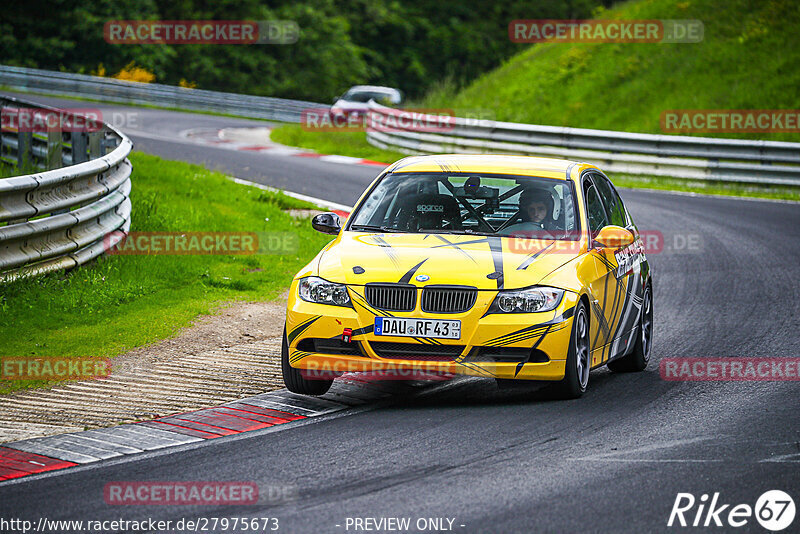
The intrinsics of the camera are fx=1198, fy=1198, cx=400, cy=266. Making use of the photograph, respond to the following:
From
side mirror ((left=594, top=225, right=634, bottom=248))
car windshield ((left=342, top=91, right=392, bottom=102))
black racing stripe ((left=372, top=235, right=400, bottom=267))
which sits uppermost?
car windshield ((left=342, top=91, right=392, bottom=102))

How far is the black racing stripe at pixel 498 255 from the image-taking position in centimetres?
795

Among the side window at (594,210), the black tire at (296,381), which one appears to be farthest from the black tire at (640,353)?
the black tire at (296,381)

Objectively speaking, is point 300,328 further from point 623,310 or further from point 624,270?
point 624,270

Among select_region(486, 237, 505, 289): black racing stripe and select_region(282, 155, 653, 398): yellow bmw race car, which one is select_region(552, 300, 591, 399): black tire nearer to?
select_region(282, 155, 653, 398): yellow bmw race car

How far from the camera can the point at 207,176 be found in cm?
1884

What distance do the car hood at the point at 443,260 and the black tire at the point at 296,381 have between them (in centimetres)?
61

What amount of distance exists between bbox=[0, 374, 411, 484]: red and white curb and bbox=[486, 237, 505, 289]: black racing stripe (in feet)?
4.19

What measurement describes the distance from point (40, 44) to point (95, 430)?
46.9 meters

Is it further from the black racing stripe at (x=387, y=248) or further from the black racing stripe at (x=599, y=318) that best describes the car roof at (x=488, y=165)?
the black racing stripe at (x=599, y=318)

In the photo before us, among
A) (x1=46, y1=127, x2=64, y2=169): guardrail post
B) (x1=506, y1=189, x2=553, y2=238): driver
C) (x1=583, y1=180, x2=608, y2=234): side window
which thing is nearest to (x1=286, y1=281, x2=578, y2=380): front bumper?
(x1=506, y1=189, x2=553, y2=238): driver

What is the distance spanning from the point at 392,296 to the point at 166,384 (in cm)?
192

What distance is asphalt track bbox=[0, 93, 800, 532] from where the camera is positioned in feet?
18.6

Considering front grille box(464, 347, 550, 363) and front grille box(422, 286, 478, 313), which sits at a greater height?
front grille box(422, 286, 478, 313)

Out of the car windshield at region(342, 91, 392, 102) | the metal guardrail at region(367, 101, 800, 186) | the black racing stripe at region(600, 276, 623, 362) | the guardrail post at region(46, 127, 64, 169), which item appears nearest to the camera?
the black racing stripe at region(600, 276, 623, 362)
